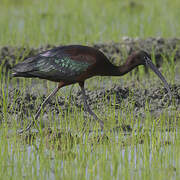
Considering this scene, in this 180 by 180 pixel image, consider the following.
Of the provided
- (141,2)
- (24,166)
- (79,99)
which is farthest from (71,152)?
(141,2)

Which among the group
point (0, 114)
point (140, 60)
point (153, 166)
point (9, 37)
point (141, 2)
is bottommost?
point (153, 166)

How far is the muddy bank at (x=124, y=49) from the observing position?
896cm

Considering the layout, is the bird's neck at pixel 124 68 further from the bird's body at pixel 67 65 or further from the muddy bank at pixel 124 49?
the muddy bank at pixel 124 49

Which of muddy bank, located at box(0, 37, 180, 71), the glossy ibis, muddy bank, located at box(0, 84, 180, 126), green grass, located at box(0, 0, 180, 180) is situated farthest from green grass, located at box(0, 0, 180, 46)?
the glossy ibis

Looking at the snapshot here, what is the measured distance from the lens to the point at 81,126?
20.2 ft

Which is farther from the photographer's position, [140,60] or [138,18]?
[138,18]

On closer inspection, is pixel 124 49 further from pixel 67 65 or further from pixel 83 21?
pixel 67 65

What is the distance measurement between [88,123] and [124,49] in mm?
3208

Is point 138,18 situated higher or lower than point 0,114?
higher

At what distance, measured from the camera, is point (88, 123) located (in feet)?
20.0

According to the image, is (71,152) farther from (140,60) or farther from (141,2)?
(141,2)

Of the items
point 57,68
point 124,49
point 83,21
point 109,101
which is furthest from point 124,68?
point 83,21

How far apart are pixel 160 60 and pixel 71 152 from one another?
4.09m

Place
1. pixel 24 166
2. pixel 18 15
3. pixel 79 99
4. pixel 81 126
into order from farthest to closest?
pixel 18 15, pixel 79 99, pixel 81 126, pixel 24 166
